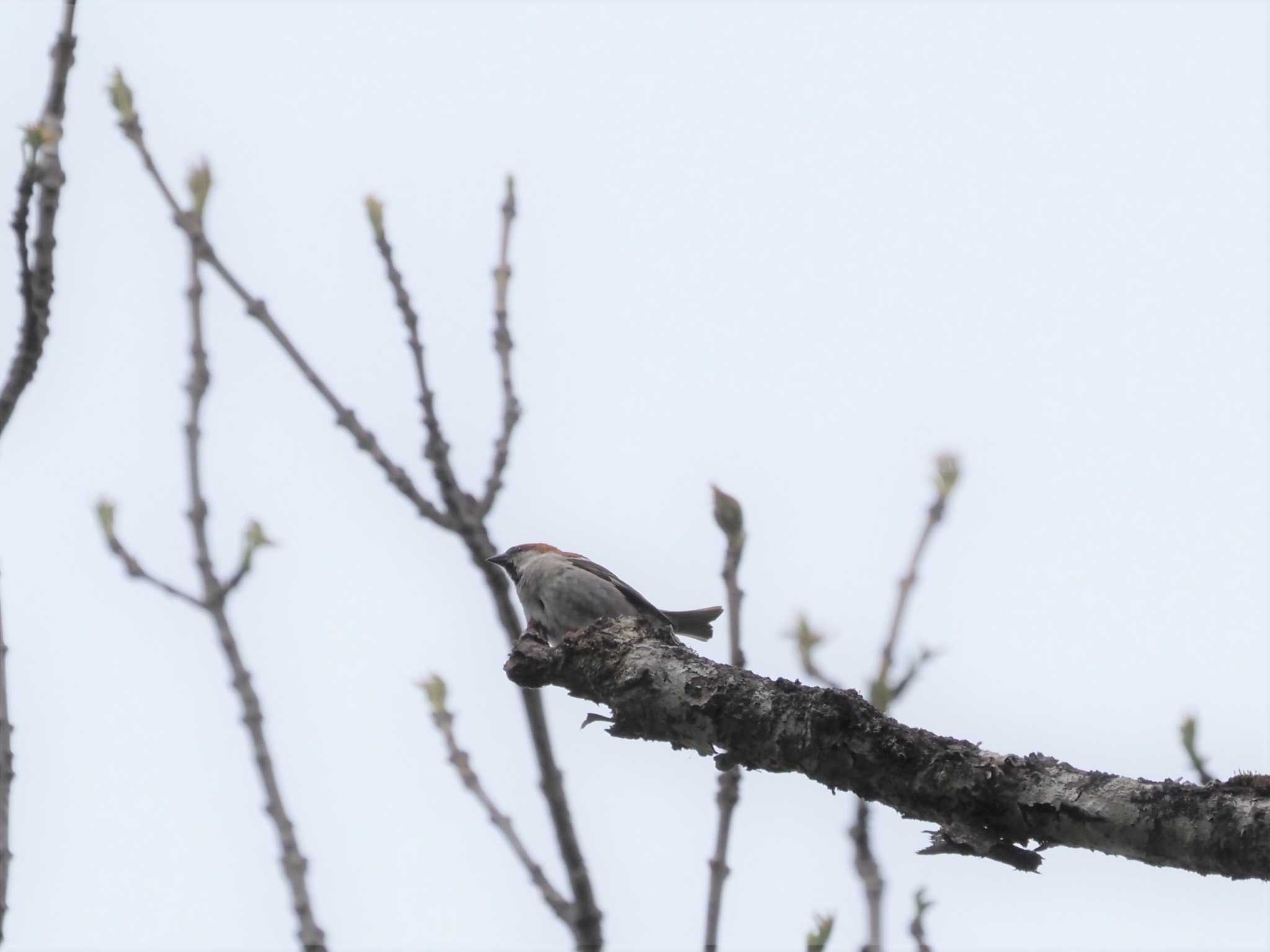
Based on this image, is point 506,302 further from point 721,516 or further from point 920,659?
point 920,659

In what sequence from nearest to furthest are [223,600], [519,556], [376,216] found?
1. [223,600]
2. [376,216]
3. [519,556]

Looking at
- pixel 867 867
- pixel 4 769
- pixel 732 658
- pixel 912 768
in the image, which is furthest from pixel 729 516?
pixel 4 769

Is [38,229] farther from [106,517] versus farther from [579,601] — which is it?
[579,601]

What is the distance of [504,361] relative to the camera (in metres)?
5.41

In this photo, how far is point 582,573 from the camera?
21.7 feet

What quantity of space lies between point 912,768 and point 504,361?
254 cm

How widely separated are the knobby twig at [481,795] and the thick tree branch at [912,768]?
Answer: 3.64 feet

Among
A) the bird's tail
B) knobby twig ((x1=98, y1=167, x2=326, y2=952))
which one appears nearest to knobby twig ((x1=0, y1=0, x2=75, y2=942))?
knobby twig ((x1=98, y1=167, x2=326, y2=952))

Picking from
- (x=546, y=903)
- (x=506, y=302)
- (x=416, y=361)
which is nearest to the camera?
(x=546, y=903)

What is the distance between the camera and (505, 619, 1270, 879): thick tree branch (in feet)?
10.5

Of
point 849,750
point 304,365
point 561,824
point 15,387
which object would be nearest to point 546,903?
point 561,824

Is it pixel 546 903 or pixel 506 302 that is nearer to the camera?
pixel 546 903

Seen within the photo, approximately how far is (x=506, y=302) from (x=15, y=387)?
2.27 m

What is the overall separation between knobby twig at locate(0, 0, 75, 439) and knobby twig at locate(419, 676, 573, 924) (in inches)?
90.2
